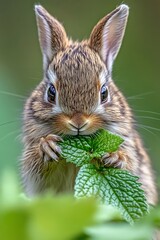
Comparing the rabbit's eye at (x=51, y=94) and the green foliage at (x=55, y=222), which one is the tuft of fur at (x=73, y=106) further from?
the green foliage at (x=55, y=222)

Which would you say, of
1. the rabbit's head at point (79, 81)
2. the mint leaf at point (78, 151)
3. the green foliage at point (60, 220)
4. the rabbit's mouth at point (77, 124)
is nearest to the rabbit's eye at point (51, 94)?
the rabbit's head at point (79, 81)

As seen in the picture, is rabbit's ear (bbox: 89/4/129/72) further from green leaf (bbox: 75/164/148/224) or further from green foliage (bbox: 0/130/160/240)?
green foliage (bbox: 0/130/160/240)

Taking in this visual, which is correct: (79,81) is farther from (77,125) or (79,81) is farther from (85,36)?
(85,36)

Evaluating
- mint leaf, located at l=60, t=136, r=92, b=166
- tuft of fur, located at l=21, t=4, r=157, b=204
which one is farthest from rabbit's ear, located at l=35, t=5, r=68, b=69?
mint leaf, located at l=60, t=136, r=92, b=166

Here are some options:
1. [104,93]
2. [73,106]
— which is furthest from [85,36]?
[73,106]

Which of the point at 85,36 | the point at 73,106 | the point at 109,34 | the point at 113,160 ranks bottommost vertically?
the point at 113,160
